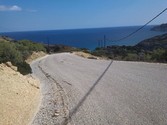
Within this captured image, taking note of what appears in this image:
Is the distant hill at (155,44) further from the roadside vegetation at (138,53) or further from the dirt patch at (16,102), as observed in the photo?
the dirt patch at (16,102)

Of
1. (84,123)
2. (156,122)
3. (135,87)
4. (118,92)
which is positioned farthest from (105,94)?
(156,122)

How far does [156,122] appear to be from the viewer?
905 cm

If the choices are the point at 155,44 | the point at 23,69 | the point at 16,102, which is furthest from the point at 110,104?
the point at 155,44

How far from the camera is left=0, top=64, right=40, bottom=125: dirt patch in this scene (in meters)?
10.9

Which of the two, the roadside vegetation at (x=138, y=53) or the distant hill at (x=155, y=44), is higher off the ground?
the roadside vegetation at (x=138, y=53)

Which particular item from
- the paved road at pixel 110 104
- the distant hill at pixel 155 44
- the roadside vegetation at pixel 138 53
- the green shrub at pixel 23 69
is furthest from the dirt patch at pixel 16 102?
the distant hill at pixel 155 44

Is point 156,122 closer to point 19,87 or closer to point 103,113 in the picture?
point 103,113

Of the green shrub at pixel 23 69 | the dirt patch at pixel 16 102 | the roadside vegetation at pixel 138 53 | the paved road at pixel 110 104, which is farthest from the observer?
the roadside vegetation at pixel 138 53

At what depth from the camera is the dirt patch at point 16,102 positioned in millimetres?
10884

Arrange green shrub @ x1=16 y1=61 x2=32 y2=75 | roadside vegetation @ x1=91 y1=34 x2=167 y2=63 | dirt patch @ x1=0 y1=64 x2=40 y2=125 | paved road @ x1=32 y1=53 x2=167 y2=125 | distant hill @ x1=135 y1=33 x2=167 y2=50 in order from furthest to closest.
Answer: distant hill @ x1=135 y1=33 x2=167 y2=50
roadside vegetation @ x1=91 y1=34 x2=167 y2=63
green shrub @ x1=16 y1=61 x2=32 y2=75
dirt patch @ x1=0 y1=64 x2=40 y2=125
paved road @ x1=32 y1=53 x2=167 y2=125

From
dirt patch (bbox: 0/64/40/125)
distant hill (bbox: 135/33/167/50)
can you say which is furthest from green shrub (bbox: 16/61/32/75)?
distant hill (bbox: 135/33/167/50)

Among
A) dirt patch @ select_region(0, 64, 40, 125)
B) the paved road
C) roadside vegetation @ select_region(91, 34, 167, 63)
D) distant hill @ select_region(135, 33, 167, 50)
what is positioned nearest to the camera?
the paved road

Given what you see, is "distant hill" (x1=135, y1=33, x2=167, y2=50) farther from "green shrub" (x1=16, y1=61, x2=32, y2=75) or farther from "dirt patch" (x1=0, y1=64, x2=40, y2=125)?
"dirt patch" (x1=0, y1=64, x2=40, y2=125)

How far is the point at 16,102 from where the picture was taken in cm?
1303
